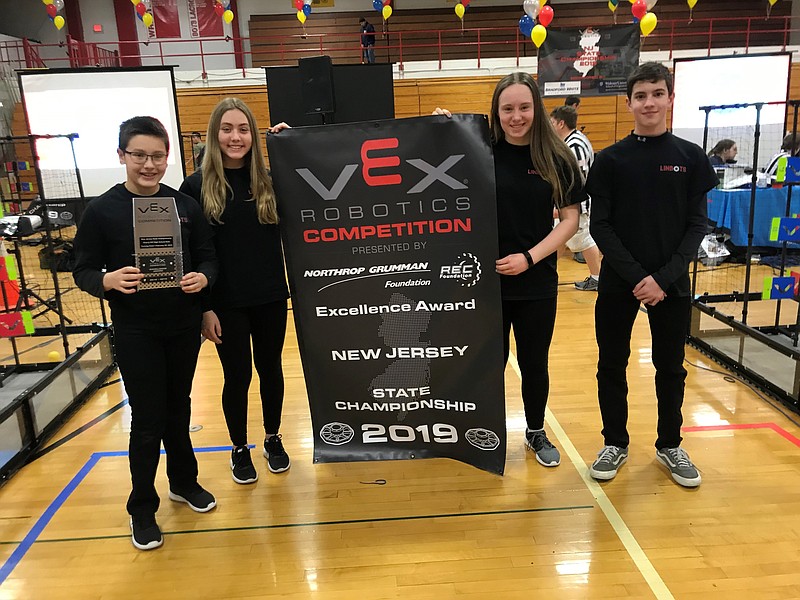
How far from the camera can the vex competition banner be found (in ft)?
7.36

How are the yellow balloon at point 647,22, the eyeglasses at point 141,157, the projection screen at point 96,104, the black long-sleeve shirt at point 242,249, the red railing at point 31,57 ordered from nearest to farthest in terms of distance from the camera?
the eyeglasses at point 141,157
the black long-sleeve shirt at point 242,249
the projection screen at point 96,104
the yellow balloon at point 647,22
the red railing at point 31,57

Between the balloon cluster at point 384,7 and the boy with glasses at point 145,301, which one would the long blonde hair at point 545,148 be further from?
the balloon cluster at point 384,7

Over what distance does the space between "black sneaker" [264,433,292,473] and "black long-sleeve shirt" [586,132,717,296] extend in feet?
5.68

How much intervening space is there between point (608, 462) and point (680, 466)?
0.30 metres

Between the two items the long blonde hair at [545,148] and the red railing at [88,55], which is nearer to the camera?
the long blonde hair at [545,148]

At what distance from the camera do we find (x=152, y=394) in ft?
6.98

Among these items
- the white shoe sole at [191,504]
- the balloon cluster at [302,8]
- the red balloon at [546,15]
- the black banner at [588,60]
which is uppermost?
the balloon cluster at [302,8]

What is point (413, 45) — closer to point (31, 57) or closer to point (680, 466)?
point (31, 57)

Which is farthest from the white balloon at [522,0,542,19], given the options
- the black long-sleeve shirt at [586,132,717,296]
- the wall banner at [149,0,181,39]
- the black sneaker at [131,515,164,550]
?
the black sneaker at [131,515,164,550]

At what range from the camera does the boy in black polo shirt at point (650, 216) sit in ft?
7.47

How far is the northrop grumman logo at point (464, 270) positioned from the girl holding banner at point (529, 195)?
88 millimetres

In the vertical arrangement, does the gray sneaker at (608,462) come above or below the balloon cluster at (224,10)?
below

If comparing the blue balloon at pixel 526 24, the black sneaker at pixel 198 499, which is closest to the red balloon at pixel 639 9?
the blue balloon at pixel 526 24

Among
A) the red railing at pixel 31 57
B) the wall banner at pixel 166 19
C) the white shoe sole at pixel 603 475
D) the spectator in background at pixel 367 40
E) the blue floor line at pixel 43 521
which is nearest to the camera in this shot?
the blue floor line at pixel 43 521
